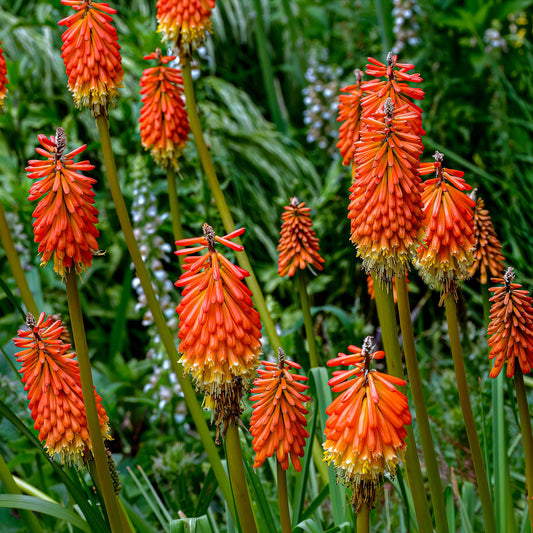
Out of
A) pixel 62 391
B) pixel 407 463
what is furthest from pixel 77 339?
pixel 407 463

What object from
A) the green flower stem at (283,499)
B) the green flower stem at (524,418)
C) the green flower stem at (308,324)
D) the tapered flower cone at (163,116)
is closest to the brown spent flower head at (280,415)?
the green flower stem at (283,499)

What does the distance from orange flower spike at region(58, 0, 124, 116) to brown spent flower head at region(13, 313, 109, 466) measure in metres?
0.66

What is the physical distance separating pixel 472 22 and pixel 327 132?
1.65 metres

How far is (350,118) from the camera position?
218 cm

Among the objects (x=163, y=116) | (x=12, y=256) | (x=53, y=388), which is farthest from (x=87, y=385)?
(x=163, y=116)

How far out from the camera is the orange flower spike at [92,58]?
1.93 meters

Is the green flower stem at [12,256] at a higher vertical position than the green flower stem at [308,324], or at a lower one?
higher

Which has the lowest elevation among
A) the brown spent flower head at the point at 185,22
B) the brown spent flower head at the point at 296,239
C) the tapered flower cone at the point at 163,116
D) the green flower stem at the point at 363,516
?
the green flower stem at the point at 363,516

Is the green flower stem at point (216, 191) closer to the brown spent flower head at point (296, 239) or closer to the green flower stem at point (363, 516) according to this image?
the brown spent flower head at point (296, 239)

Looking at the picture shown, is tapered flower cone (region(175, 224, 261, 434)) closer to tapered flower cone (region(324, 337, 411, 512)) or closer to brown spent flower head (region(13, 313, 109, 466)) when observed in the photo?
tapered flower cone (region(324, 337, 411, 512))

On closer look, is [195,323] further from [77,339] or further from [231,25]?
[231,25]

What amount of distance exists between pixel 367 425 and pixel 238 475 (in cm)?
34

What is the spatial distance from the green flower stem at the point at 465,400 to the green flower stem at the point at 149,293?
0.71 metres

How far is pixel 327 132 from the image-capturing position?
5.91m
